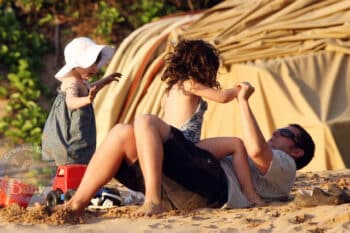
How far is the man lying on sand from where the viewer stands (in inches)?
230

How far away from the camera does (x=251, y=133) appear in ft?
19.9

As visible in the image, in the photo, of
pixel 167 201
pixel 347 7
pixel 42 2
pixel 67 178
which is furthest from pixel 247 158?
pixel 42 2

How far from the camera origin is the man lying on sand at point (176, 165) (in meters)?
5.84

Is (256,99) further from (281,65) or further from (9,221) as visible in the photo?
(9,221)

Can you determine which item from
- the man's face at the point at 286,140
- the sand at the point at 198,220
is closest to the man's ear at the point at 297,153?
the man's face at the point at 286,140

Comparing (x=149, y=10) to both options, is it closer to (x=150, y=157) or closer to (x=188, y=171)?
(x=188, y=171)

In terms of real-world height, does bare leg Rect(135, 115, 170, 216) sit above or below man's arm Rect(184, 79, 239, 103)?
below

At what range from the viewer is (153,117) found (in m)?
5.90

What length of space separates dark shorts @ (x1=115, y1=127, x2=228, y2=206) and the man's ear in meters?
0.59

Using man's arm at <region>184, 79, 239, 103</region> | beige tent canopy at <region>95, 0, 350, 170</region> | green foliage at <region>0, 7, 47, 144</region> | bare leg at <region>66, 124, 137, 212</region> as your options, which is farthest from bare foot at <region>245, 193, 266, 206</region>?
green foliage at <region>0, 7, 47, 144</region>

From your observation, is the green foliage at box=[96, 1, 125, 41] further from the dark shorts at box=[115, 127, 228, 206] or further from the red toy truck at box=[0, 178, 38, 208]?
the dark shorts at box=[115, 127, 228, 206]

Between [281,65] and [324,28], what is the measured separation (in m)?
0.58

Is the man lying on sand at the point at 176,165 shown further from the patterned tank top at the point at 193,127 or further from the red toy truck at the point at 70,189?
the red toy truck at the point at 70,189

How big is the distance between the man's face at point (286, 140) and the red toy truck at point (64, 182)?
111 cm
